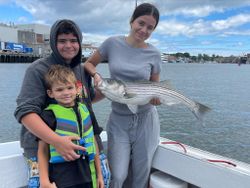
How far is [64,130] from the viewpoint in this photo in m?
2.22

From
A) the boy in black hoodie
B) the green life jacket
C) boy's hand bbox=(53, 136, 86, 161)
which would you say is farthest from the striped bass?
boy's hand bbox=(53, 136, 86, 161)

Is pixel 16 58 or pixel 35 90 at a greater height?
pixel 35 90

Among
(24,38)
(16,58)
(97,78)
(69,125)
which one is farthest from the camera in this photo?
(24,38)

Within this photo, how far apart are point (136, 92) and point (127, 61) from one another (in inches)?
12.9

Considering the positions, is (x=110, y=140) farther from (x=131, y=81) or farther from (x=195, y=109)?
(x=195, y=109)

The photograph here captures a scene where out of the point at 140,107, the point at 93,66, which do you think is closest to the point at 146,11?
the point at 93,66

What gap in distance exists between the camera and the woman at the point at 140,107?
2.96 m

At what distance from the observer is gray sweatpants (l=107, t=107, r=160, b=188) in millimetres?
2982

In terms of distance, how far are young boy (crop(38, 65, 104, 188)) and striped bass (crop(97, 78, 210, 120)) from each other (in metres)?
0.51

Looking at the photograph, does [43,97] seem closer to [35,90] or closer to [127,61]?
[35,90]

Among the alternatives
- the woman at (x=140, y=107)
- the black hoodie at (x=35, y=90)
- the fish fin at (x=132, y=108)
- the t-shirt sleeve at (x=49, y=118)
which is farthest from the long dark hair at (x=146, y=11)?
the t-shirt sleeve at (x=49, y=118)

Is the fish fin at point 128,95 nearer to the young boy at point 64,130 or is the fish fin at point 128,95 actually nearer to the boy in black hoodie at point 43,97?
the boy in black hoodie at point 43,97

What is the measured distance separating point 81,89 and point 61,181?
749mm

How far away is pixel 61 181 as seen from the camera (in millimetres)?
2232
